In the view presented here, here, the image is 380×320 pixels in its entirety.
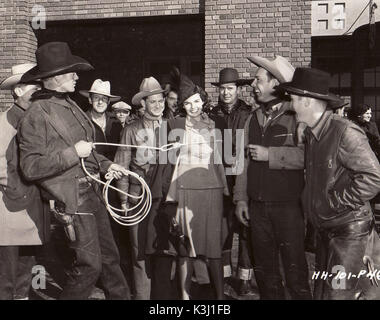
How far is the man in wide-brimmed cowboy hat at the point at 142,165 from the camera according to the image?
5.01m

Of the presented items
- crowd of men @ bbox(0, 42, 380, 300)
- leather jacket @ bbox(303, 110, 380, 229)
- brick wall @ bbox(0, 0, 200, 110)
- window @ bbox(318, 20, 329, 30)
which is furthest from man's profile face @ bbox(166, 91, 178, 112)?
window @ bbox(318, 20, 329, 30)

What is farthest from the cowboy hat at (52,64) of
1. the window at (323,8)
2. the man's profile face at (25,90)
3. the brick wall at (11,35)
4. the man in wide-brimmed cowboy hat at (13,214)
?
the window at (323,8)

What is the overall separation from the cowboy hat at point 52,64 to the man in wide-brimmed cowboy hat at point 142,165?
3.70ft

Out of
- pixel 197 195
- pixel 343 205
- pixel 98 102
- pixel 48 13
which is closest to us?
pixel 343 205

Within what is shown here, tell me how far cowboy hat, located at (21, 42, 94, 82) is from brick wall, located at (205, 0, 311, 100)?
5.20m

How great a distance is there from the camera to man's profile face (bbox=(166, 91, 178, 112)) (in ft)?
21.0

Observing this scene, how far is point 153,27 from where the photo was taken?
42.3 ft

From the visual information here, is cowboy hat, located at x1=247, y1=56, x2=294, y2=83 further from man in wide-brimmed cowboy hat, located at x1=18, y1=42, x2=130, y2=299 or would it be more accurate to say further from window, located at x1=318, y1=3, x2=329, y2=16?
window, located at x1=318, y1=3, x2=329, y2=16

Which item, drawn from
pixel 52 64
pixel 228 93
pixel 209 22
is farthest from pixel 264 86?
pixel 209 22

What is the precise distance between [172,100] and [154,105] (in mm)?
1240

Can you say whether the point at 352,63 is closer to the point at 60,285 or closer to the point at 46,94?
the point at 60,285

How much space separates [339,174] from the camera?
11.5 feet
